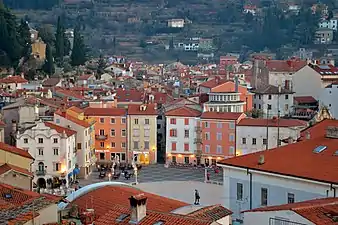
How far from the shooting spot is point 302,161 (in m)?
25.4

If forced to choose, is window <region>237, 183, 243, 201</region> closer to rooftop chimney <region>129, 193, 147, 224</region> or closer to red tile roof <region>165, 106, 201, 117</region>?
rooftop chimney <region>129, 193, 147, 224</region>

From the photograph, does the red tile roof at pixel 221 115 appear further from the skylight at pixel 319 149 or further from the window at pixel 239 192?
the skylight at pixel 319 149

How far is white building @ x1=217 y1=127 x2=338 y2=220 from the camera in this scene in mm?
24031

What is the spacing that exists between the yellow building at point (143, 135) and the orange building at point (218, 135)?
13.0 ft

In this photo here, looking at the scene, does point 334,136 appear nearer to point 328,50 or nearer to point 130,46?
point 328,50

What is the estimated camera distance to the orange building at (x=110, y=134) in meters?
64.2

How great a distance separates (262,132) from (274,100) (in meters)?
17.1

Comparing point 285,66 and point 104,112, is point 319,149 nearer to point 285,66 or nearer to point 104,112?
point 104,112

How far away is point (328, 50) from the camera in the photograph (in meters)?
159

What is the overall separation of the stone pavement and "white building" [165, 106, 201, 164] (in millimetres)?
2320

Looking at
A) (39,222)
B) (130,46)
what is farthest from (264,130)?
(130,46)

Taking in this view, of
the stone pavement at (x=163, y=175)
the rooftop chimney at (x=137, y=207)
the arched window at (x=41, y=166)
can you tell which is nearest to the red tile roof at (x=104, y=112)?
the stone pavement at (x=163, y=175)

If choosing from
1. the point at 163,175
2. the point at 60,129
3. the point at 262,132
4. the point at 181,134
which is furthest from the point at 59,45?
the point at 60,129

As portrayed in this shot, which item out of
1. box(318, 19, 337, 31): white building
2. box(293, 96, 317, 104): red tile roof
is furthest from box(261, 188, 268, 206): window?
box(318, 19, 337, 31): white building
